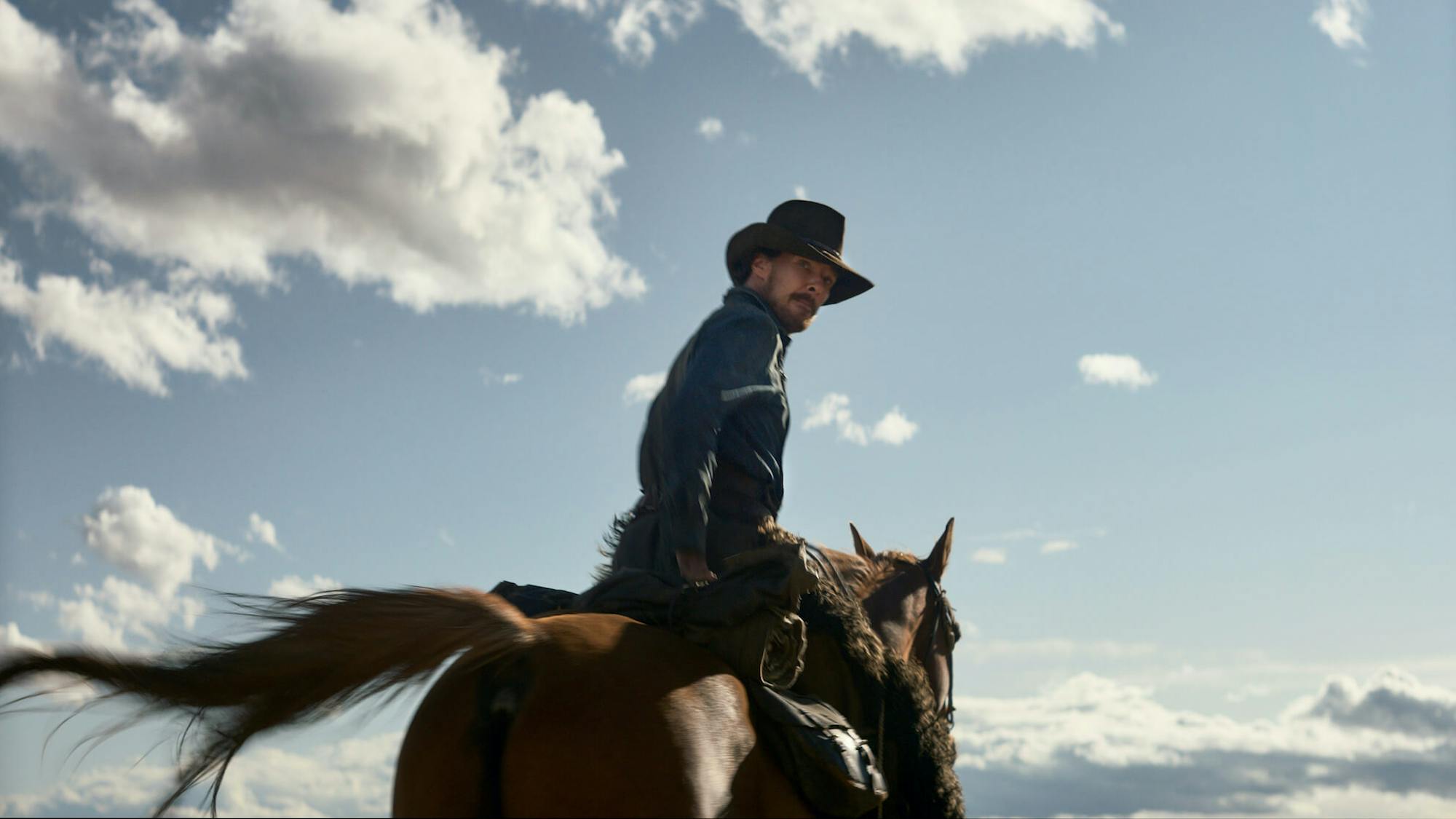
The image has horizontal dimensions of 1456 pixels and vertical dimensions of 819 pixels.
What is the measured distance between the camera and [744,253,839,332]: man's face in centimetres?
623

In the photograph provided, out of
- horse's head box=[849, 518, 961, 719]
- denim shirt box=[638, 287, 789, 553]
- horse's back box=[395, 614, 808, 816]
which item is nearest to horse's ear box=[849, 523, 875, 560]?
horse's head box=[849, 518, 961, 719]

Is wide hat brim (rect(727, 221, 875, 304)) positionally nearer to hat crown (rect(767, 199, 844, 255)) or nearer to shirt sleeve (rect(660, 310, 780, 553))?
hat crown (rect(767, 199, 844, 255))

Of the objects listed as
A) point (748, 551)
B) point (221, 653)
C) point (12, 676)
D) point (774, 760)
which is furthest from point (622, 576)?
point (12, 676)

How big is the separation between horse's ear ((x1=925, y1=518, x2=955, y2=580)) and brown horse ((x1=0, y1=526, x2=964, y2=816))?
2.46 m

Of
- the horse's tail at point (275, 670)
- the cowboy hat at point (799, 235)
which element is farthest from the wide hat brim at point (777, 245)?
the horse's tail at point (275, 670)

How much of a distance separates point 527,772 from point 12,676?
69.6 inches

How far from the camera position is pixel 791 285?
625 centimetres

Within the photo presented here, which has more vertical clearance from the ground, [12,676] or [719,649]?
[719,649]

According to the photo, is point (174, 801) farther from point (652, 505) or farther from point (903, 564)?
point (903, 564)

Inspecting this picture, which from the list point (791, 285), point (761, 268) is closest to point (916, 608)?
point (791, 285)

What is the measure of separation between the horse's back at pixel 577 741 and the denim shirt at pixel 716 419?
3.36ft

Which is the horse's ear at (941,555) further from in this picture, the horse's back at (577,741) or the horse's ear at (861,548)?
the horse's back at (577,741)

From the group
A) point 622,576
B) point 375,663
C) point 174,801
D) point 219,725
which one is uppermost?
point 622,576

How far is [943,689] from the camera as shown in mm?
6832
